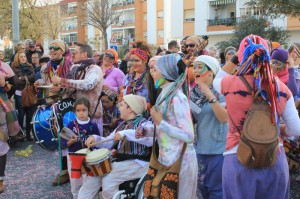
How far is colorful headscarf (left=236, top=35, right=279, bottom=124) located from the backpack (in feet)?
0.15

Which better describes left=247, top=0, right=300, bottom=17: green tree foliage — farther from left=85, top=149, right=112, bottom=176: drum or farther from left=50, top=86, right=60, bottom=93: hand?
left=85, top=149, right=112, bottom=176: drum

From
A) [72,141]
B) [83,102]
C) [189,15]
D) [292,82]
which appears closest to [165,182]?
[72,141]

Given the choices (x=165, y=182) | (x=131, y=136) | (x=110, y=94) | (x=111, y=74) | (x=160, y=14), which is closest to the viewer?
(x=165, y=182)

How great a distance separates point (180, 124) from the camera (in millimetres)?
2912

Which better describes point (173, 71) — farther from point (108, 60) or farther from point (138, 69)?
point (108, 60)

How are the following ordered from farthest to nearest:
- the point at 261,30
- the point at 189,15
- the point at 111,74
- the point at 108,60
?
1. the point at 189,15
2. the point at 261,30
3. the point at 108,60
4. the point at 111,74

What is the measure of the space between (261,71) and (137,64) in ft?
8.09

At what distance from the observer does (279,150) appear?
2639 millimetres

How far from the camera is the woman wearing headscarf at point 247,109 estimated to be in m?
2.56

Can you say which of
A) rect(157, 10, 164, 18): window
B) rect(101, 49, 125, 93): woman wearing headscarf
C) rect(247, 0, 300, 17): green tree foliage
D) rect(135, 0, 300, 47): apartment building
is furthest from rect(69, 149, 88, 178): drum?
rect(157, 10, 164, 18): window

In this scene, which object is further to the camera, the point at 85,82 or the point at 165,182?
the point at 85,82

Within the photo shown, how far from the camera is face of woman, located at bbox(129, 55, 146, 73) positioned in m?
4.82

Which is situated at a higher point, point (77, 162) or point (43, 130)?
point (43, 130)

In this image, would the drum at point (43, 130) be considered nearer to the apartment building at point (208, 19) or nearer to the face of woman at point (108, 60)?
the face of woman at point (108, 60)
